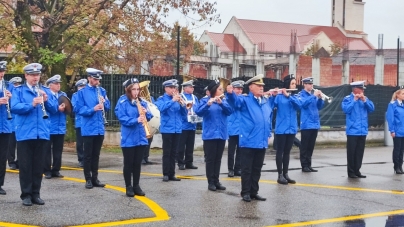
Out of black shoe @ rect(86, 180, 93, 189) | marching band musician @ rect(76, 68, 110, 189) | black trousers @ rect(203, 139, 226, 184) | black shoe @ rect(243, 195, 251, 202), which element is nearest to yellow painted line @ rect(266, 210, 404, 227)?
black shoe @ rect(243, 195, 251, 202)

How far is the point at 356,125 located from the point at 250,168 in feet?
13.1

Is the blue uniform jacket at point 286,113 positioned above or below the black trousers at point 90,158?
above

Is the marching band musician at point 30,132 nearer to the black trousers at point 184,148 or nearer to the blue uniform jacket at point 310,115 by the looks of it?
the black trousers at point 184,148

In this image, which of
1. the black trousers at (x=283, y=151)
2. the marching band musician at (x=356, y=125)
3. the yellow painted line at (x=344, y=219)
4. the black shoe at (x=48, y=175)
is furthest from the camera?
the marching band musician at (x=356, y=125)

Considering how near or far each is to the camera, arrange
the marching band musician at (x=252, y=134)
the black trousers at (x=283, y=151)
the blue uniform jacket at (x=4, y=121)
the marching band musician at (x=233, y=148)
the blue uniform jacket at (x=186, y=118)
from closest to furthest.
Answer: the marching band musician at (x=252, y=134)
the blue uniform jacket at (x=4, y=121)
the black trousers at (x=283, y=151)
the marching band musician at (x=233, y=148)
the blue uniform jacket at (x=186, y=118)

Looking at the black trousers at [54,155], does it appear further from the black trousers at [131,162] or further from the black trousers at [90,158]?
the black trousers at [131,162]

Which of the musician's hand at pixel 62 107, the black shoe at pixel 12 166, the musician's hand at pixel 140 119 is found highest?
the musician's hand at pixel 62 107

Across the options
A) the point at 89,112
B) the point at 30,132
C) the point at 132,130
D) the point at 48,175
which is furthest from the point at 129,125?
the point at 48,175

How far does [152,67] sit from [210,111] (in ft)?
40.2

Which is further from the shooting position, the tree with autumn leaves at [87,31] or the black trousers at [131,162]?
the tree with autumn leaves at [87,31]

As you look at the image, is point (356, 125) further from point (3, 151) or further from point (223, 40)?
point (223, 40)

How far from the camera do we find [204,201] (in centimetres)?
978

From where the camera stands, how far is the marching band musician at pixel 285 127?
39.0 ft

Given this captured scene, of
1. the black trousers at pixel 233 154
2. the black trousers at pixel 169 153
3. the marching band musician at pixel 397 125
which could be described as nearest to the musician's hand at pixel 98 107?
the black trousers at pixel 169 153
